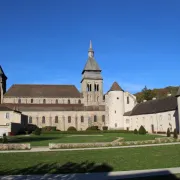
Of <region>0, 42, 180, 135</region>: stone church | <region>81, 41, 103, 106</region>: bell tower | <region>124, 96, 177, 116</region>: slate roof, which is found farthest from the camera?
<region>81, 41, 103, 106</region>: bell tower

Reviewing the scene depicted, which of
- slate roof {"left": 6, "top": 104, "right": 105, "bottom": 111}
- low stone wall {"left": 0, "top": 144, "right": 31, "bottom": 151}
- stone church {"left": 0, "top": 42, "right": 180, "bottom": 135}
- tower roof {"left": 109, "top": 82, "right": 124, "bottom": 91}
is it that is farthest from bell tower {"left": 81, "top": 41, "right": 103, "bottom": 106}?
low stone wall {"left": 0, "top": 144, "right": 31, "bottom": 151}

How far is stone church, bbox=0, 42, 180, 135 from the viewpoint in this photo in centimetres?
5269

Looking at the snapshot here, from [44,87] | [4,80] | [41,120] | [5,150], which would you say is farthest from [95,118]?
[5,150]

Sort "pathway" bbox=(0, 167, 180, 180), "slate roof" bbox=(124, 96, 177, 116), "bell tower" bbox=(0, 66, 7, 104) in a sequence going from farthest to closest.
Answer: "bell tower" bbox=(0, 66, 7, 104) < "slate roof" bbox=(124, 96, 177, 116) < "pathway" bbox=(0, 167, 180, 180)

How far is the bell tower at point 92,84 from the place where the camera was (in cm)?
7423

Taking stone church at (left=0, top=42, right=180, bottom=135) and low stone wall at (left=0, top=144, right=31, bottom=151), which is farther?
stone church at (left=0, top=42, right=180, bottom=135)

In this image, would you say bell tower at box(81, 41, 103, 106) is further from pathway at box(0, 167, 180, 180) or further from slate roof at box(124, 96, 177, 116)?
pathway at box(0, 167, 180, 180)

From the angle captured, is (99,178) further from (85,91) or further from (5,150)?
(85,91)

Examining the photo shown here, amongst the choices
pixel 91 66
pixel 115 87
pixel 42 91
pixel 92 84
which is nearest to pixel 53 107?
pixel 42 91

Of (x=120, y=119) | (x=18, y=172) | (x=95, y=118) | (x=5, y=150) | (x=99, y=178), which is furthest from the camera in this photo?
(x=95, y=118)

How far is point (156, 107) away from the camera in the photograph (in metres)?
51.8

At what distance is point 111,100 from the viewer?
209 feet

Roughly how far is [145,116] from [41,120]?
26488 millimetres

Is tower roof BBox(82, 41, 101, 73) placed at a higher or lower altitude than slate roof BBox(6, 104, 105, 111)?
higher
